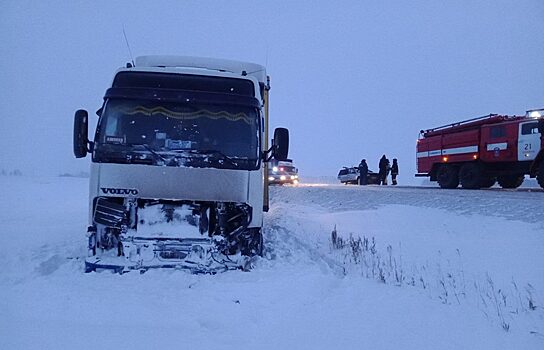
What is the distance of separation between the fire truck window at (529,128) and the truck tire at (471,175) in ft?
8.29

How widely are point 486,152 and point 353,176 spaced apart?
16666 mm

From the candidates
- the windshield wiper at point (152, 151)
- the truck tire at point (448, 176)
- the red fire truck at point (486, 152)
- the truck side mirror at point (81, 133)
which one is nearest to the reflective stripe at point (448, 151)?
the red fire truck at point (486, 152)

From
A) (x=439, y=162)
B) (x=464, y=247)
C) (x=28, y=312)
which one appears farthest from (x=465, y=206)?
(x=28, y=312)

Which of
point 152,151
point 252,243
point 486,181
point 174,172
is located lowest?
point 252,243

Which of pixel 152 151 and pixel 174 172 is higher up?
pixel 152 151

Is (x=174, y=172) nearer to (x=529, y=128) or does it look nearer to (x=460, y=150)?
(x=529, y=128)

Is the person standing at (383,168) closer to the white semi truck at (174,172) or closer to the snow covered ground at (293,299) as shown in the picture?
the snow covered ground at (293,299)

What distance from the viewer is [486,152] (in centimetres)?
1748

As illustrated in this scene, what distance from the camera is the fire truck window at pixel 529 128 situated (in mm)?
15555

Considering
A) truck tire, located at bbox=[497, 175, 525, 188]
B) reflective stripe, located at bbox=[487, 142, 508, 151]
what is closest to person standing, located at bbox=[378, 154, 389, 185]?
truck tire, located at bbox=[497, 175, 525, 188]

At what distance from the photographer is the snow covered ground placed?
11.6ft

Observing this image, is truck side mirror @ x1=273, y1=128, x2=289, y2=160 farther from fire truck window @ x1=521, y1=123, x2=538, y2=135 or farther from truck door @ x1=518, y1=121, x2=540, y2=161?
fire truck window @ x1=521, y1=123, x2=538, y2=135

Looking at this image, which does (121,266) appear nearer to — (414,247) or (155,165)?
(155,165)

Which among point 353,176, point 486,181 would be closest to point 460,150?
point 486,181
